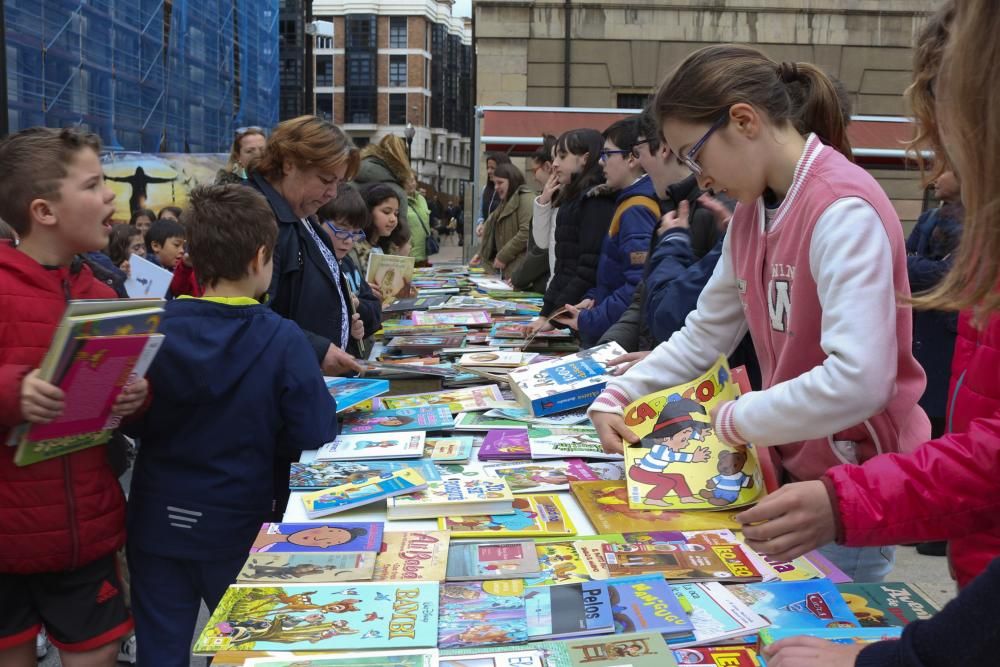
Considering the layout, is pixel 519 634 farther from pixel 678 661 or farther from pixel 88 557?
pixel 88 557

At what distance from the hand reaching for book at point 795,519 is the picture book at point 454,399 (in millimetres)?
1640

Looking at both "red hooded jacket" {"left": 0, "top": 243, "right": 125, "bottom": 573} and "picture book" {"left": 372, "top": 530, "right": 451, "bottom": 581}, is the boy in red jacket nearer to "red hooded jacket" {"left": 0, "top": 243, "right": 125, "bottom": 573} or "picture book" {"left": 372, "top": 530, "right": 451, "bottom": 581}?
"red hooded jacket" {"left": 0, "top": 243, "right": 125, "bottom": 573}

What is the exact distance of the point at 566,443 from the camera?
2.46 m

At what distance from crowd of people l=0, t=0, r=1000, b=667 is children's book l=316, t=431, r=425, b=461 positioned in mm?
69

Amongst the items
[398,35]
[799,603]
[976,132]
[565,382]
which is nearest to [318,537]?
[799,603]

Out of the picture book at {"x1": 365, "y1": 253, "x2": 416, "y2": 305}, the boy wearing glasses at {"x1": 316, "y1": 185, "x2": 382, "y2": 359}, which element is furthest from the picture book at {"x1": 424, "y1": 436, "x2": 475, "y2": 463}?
the picture book at {"x1": 365, "y1": 253, "x2": 416, "y2": 305}

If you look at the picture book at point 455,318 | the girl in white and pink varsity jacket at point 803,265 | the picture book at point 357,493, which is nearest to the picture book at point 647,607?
the girl in white and pink varsity jacket at point 803,265

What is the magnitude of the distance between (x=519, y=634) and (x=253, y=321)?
1242 millimetres

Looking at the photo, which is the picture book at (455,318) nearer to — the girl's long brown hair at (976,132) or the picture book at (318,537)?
the picture book at (318,537)

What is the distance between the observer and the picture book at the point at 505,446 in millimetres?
2357

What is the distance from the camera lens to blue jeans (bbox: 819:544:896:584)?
72.2 inches

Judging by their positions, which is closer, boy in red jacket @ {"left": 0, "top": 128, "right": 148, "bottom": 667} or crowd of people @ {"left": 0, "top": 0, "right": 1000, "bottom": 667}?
crowd of people @ {"left": 0, "top": 0, "right": 1000, "bottom": 667}

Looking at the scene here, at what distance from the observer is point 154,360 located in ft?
7.57

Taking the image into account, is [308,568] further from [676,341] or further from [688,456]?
[676,341]
